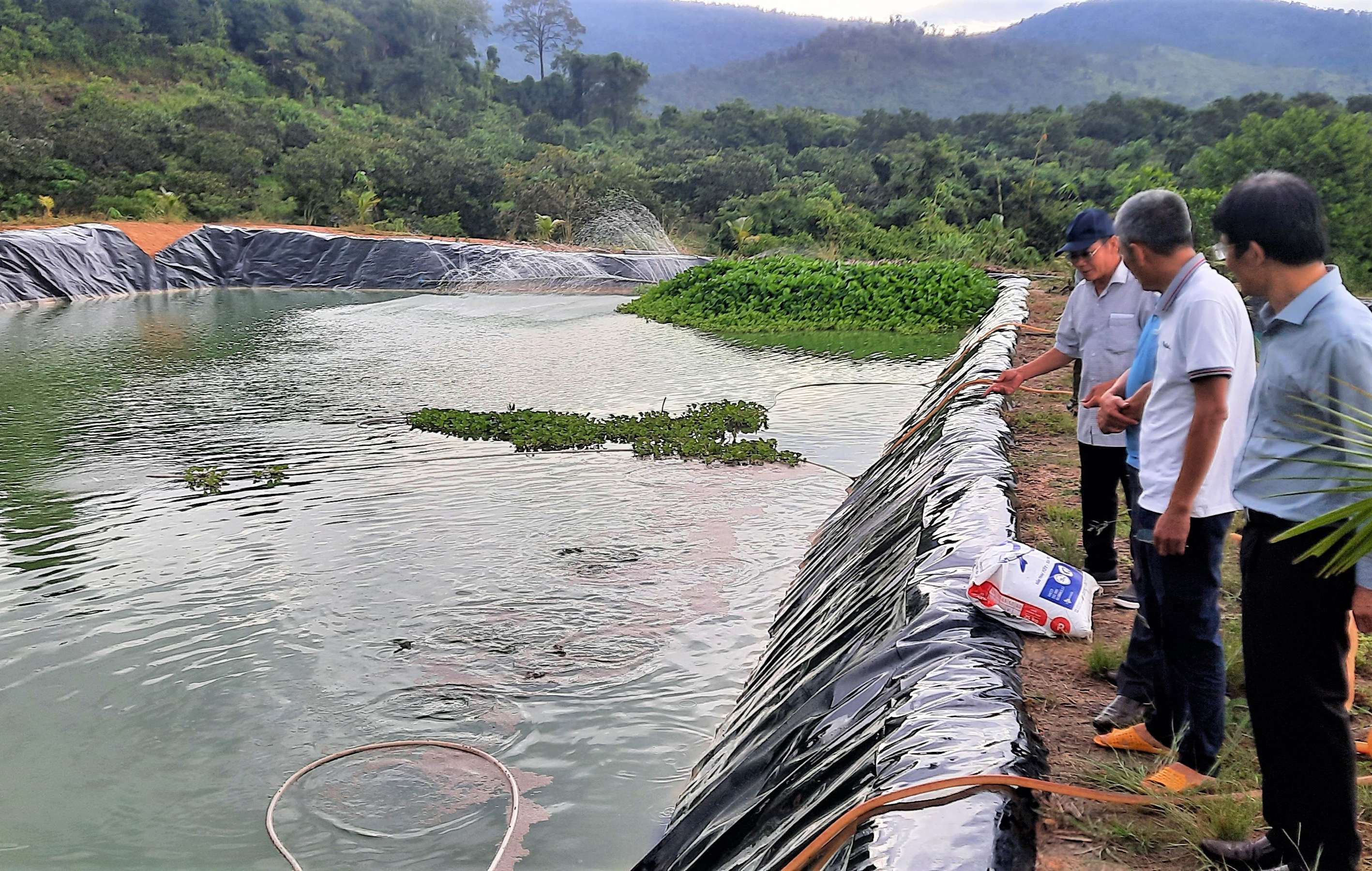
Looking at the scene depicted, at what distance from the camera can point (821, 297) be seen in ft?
61.1

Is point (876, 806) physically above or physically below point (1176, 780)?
above

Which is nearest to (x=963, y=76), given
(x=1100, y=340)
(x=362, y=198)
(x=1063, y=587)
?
(x=362, y=198)

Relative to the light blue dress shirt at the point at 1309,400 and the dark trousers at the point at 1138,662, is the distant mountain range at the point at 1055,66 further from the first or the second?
the light blue dress shirt at the point at 1309,400

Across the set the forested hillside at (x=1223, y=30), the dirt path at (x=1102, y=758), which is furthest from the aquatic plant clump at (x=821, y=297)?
the forested hillside at (x=1223, y=30)

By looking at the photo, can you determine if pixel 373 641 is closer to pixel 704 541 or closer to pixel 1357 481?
pixel 704 541

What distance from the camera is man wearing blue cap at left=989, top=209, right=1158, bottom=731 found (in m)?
3.96

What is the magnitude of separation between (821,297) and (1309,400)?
1675 centimetres

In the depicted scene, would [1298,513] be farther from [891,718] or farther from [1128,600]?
[1128,600]

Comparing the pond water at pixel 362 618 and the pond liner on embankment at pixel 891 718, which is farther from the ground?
the pond liner on embankment at pixel 891 718

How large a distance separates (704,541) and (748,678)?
1995 mm

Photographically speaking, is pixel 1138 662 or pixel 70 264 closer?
pixel 1138 662

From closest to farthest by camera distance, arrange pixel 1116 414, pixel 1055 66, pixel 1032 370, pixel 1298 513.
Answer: pixel 1298 513 < pixel 1116 414 < pixel 1032 370 < pixel 1055 66

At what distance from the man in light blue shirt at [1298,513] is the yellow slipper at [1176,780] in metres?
0.32

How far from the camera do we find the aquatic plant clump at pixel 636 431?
8.61 metres
